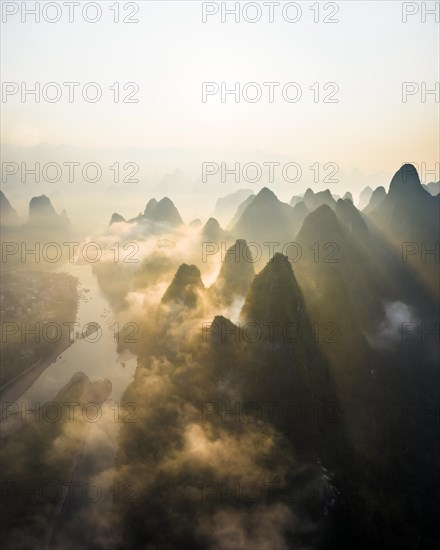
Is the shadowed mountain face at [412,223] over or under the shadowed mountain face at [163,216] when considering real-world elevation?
under

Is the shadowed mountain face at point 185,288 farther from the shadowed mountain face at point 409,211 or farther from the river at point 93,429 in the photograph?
the shadowed mountain face at point 409,211

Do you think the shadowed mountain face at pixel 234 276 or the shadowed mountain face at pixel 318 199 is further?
the shadowed mountain face at pixel 318 199

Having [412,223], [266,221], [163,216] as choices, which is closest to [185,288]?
[266,221]

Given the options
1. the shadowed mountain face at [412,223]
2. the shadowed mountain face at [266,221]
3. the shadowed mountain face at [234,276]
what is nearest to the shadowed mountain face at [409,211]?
the shadowed mountain face at [412,223]

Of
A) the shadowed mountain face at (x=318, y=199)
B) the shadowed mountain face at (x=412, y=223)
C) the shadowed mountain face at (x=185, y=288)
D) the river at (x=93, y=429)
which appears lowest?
the river at (x=93, y=429)

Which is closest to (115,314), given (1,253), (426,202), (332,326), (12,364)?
(12,364)

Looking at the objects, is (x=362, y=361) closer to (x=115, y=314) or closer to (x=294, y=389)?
(x=294, y=389)

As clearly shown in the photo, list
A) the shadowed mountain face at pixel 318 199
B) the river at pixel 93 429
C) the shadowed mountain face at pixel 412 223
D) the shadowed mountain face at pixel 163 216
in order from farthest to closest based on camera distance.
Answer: the shadowed mountain face at pixel 163 216 → the shadowed mountain face at pixel 318 199 → the shadowed mountain face at pixel 412 223 → the river at pixel 93 429

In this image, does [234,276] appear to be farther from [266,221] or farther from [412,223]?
[412,223]

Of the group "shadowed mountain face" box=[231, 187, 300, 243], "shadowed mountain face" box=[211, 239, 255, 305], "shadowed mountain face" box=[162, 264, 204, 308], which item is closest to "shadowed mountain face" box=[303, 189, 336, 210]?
"shadowed mountain face" box=[231, 187, 300, 243]

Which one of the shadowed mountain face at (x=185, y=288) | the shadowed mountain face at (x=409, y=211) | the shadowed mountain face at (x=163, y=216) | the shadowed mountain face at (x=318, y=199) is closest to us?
the shadowed mountain face at (x=185, y=288)

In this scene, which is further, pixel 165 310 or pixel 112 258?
pixel 112 258
